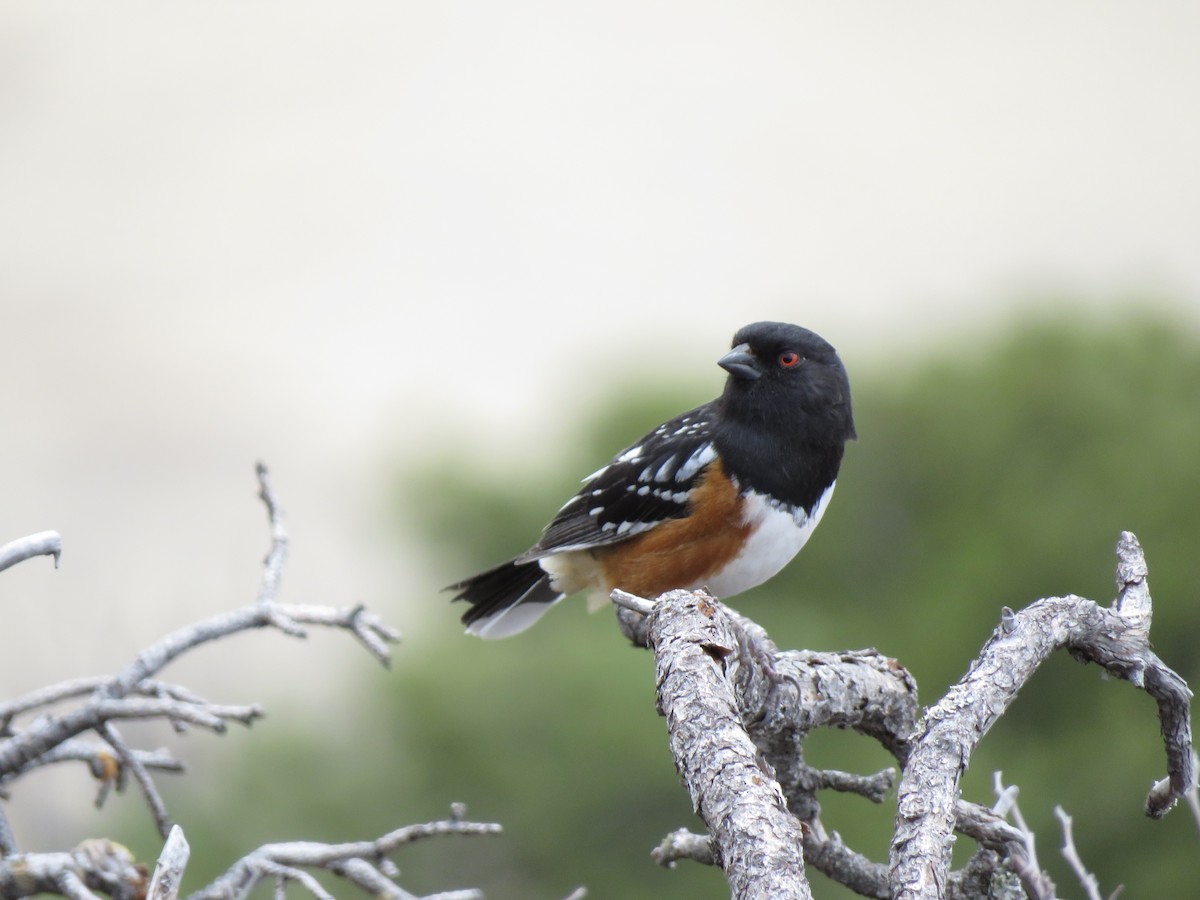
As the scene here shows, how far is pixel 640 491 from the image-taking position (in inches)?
124

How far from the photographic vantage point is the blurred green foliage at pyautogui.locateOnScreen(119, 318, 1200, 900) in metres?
5.47

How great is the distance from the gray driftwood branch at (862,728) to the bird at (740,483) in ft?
3.31

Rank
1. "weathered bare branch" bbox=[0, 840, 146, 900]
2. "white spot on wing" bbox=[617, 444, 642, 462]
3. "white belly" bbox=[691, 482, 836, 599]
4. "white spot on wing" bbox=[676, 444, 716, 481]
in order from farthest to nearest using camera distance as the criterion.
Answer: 1. "white spot on wing" bbox=[617, 444, 642, 462]
2. "white spot on wing" bbox=[676, 444, 716, 481]
3. "white belly" bbox=[691, 482, 836, 599]
4. "weathered bare branch" bbox=[0, 840, 146, 900]

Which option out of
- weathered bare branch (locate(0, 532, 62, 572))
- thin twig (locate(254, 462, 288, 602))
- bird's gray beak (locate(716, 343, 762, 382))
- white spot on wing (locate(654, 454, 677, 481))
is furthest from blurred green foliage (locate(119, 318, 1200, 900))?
weathered bare branch (locate(0, 532, 62, 572))

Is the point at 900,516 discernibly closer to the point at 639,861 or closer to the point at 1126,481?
the point at 1126,481

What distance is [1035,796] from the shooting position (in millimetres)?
5496

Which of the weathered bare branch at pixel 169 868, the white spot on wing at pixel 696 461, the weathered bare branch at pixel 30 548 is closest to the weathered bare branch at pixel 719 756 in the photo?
the weathered bare branch at pixel 169 868

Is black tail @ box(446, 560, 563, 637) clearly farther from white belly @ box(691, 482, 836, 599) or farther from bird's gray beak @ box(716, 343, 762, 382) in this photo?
bird's gray beak @ box(716, 343, 762, 382)

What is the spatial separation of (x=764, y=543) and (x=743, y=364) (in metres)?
0.43

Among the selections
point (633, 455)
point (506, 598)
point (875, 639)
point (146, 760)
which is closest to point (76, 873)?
point (146, 760)

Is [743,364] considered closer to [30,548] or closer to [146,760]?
[146,760]

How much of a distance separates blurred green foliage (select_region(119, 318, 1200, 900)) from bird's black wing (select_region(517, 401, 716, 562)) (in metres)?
2.50

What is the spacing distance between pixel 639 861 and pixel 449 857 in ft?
2.90

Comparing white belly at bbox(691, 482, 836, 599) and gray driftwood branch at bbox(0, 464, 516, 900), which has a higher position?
gray driftwood branch at bbox(0, 464, 516, 900)
